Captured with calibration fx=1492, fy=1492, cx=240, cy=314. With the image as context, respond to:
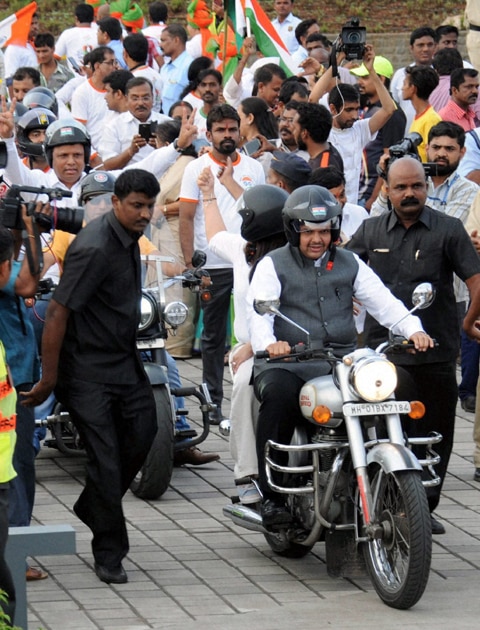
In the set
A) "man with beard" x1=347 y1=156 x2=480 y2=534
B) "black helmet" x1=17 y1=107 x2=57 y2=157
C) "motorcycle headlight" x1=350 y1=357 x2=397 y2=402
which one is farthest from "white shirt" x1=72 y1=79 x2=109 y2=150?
"motorcycle headlight" x1=350 y1=357 x2=397 y2=402

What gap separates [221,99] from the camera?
14727 millimetres

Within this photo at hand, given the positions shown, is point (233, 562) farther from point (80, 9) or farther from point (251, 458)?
point (80, 9)

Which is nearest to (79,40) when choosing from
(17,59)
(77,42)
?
(77,42)

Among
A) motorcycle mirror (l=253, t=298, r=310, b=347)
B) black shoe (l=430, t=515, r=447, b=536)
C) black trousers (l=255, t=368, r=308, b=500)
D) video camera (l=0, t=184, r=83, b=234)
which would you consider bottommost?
black shoe (l=430, t=515, r=447, b=536)

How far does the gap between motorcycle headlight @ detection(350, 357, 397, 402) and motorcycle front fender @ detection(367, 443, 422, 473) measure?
0.74 ft

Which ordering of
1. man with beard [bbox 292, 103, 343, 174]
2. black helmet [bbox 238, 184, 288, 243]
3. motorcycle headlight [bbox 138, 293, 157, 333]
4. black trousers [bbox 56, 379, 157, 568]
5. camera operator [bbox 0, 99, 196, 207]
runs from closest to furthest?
black trousers [bbox 56, 379, 157, 568] < black helmet [bbox 238, 184, 288, 243] < motorcycle headlight [bbox 138, 293, 157, 333] < camera operator [bbox 0, 99, 196, 207] < man with beard [bbox 292, 103, 343, 174]

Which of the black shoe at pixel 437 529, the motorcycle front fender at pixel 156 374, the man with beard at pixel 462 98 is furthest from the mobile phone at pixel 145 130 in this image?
the black shoe at pixel 437 529

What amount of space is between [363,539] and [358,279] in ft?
4.48

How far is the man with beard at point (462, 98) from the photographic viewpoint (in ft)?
45.1

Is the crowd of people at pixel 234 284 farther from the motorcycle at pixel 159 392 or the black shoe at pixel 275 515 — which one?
the motorcycle at pixel 159 392

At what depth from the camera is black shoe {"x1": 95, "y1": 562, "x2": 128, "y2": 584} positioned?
23.0ft

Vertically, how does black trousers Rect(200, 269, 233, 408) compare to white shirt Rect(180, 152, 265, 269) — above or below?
below

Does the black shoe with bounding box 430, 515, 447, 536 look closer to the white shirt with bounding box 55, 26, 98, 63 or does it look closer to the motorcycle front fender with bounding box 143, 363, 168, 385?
the motorcycle front fender with bounding box 143, 363, 168, 385

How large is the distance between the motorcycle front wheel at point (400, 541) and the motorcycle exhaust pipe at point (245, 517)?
73 cm
